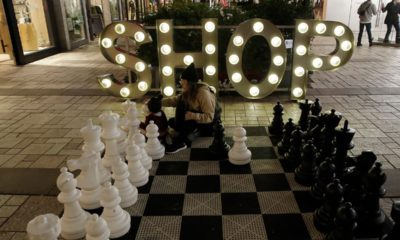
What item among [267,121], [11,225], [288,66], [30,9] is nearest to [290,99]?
[288,66]

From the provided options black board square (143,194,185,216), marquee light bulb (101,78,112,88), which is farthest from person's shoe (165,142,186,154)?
marquee light bulb (101,78,112,88)

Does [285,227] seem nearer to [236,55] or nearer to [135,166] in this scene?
[135,166]

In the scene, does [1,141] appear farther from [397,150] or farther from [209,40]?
[397,150]

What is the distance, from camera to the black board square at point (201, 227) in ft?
7.36

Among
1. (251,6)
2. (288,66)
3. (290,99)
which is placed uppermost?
(251,6)

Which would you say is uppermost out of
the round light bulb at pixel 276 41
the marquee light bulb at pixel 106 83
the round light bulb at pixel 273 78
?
the round light bulb at pixel 276 41

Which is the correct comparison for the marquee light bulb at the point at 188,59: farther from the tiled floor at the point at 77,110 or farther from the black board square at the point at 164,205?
the black board square at the point at 164,205

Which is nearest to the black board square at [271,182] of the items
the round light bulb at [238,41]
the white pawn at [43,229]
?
the white pawn at [43,229]

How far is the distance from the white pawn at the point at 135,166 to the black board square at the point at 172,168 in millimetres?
254

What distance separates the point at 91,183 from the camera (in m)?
2.51

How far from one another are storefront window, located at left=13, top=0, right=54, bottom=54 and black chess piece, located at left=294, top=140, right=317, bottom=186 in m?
9.20

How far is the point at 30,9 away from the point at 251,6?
7484mm

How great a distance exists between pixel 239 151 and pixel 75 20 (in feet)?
36.1

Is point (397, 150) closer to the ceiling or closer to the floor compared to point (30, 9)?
closer to the floor
